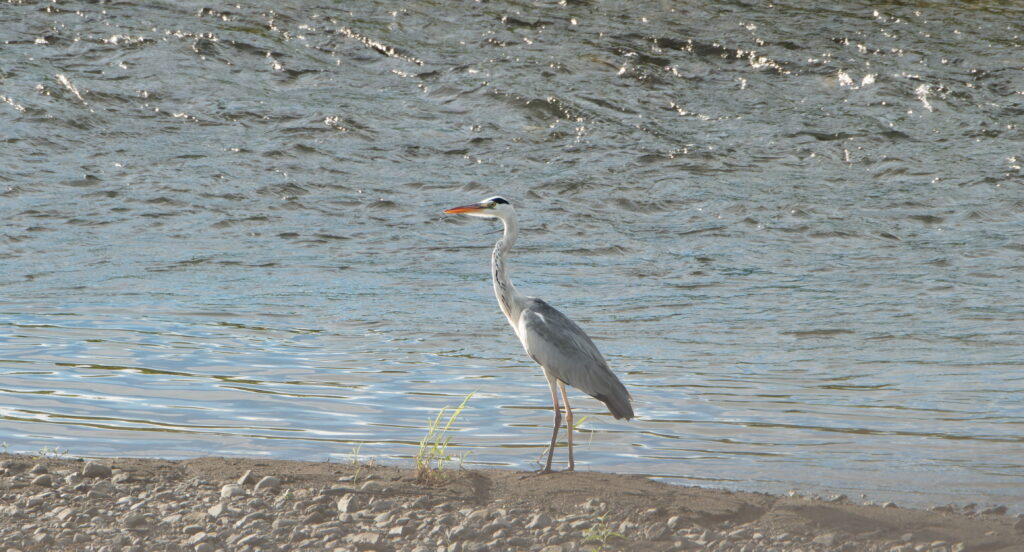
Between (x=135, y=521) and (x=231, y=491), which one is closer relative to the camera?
(x=135, y=521)

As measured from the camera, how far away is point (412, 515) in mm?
6336

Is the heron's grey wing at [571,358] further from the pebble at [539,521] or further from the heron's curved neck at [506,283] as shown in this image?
the pebble at [539,521]

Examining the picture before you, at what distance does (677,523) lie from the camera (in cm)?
619

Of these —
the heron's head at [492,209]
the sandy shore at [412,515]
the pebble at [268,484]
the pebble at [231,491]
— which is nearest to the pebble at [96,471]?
the sandy shore at [412,515]

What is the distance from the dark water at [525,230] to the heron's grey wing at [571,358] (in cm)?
40

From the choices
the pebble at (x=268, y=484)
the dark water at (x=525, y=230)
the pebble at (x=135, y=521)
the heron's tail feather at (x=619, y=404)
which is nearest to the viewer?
the pebble at (x=135, y=521)

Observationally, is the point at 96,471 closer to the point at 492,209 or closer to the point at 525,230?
the point at 492,209

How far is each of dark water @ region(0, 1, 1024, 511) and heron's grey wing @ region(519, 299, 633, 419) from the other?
40 centimetres

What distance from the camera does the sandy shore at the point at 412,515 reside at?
593 cm

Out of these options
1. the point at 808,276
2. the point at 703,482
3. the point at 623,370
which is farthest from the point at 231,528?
the point at 808,276

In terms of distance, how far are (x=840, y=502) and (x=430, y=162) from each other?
12.1 m

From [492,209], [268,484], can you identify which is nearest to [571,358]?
[492,209]

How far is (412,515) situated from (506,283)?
2.27 m

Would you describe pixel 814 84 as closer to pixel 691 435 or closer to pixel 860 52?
pixel 860 52
